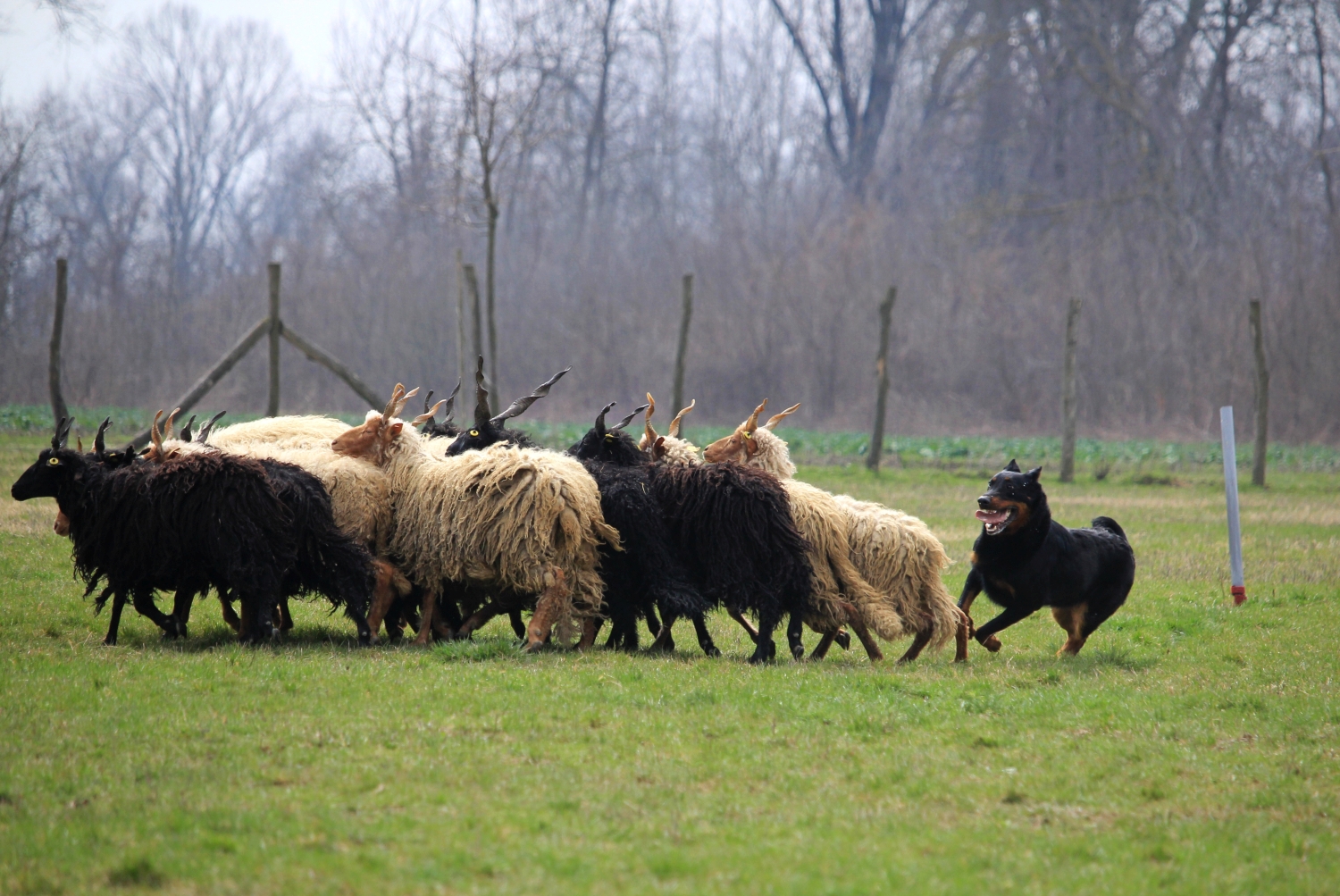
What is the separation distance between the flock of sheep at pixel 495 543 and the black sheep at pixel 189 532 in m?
0.01

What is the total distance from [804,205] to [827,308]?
384 inches

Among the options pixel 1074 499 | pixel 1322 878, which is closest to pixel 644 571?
pixel 1322 878

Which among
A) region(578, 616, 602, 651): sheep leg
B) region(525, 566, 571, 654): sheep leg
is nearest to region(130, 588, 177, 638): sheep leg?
region(525, 566, 571, 654): sheep leg

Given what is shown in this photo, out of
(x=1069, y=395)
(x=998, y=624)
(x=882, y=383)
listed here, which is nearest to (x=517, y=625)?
(x=998, y=624)

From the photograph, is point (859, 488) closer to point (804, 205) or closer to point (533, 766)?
point (533, 766)

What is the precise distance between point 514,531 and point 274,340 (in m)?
10.4

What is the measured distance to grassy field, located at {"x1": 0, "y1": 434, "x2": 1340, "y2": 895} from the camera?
4.02 meters

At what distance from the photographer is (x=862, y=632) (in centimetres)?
809

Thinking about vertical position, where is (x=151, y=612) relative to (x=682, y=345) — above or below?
below

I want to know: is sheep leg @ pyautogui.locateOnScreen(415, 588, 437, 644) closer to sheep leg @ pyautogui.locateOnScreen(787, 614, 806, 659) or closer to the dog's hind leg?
sheep leg @ pyautogui.locateOnScreen(787, 614, 806, 659)

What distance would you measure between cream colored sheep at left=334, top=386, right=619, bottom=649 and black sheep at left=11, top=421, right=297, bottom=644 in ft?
3.01

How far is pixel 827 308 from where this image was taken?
38.6 m

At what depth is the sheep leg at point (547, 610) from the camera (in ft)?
25.0

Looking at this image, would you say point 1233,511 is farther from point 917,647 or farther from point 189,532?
point 189,532
